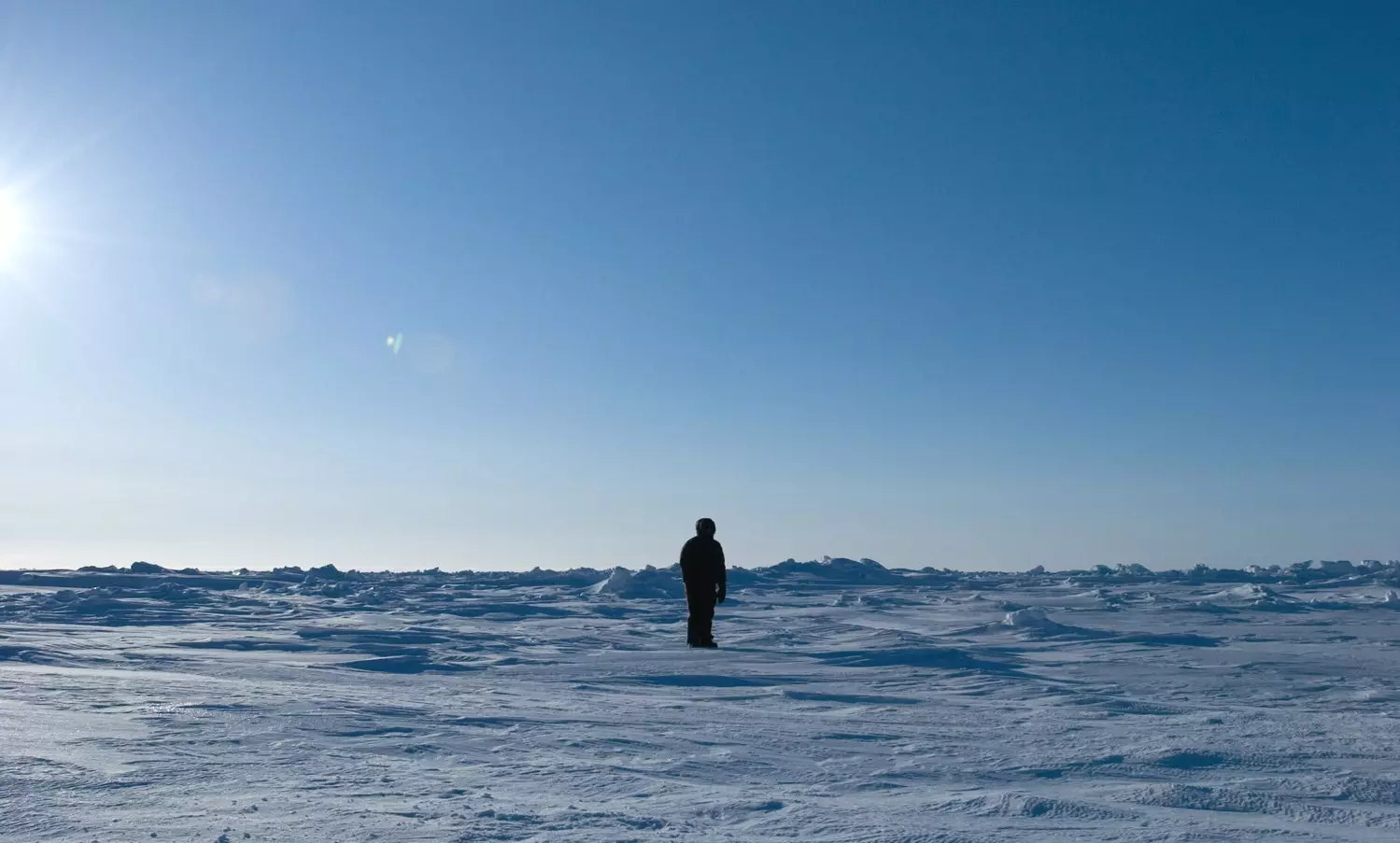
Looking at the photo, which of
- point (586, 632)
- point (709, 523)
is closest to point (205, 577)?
point (586, 632)

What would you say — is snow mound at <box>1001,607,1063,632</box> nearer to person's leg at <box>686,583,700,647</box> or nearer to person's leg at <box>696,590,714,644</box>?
person's leg at <box>696,590,714,644</box>

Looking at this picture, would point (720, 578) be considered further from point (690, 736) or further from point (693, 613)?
point (690, 736)

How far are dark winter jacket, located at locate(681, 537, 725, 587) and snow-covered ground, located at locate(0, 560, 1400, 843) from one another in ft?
2.79

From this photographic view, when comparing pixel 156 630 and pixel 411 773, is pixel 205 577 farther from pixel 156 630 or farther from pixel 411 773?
pixel 411 773

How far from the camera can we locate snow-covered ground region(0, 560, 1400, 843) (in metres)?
3.76

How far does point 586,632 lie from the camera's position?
1367cm

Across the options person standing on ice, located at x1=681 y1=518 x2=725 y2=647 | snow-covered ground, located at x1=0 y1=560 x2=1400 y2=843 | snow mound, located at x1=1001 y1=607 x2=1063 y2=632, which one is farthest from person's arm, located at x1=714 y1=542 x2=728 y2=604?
snow mound, located at x1=1001 y1=607 x2=1063 y2=632

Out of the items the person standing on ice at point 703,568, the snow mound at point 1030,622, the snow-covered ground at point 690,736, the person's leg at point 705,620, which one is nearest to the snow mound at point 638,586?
the snow mound at point 1030,622

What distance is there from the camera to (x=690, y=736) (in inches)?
223

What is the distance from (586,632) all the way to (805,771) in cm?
923

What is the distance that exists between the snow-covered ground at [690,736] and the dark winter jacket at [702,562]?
0.85 metres

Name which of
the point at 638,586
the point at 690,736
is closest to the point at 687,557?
the point at 690,736

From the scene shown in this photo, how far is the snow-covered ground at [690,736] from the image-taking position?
3764mm

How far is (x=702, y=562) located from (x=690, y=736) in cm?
506
